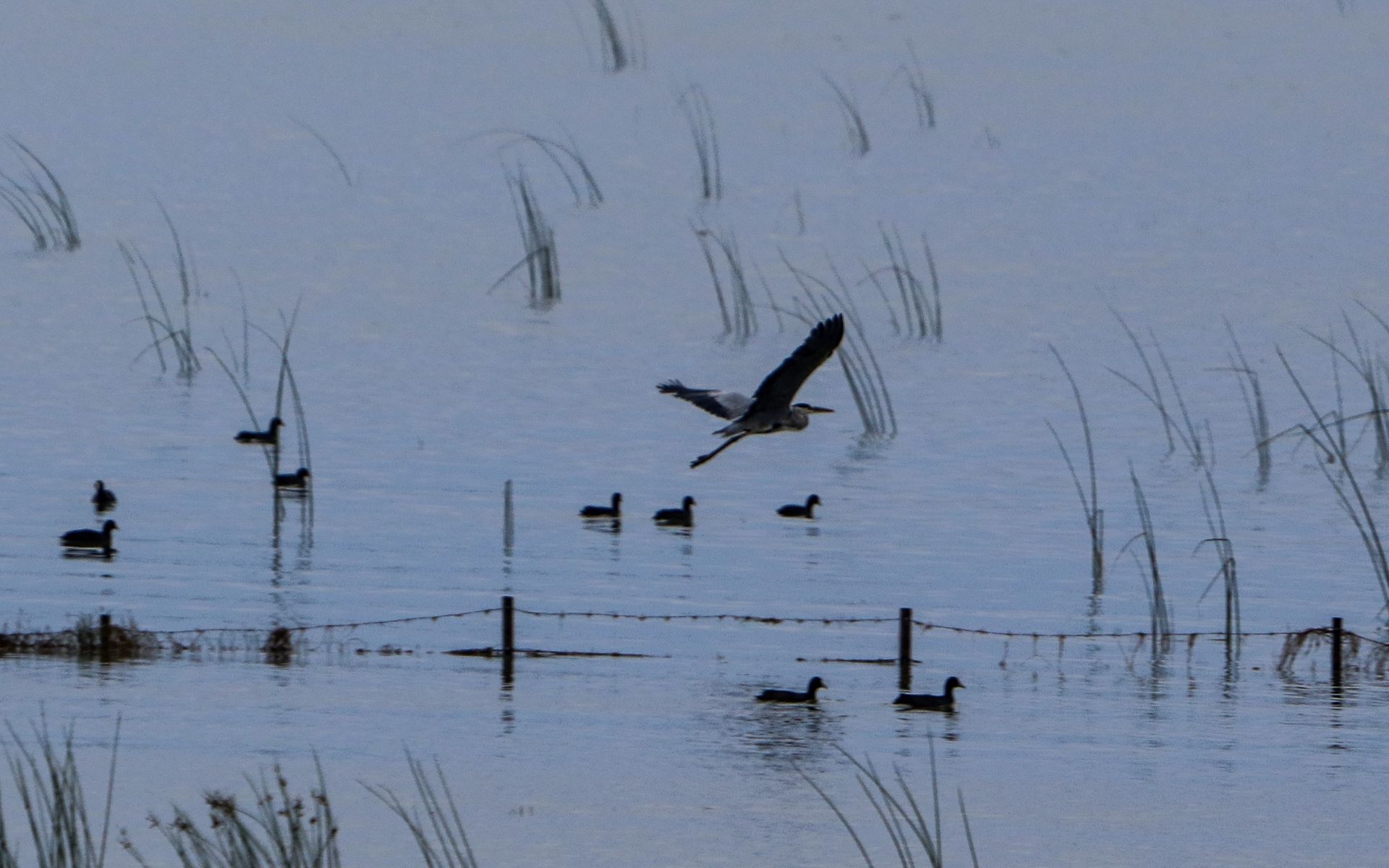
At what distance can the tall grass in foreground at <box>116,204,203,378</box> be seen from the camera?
22795 mm

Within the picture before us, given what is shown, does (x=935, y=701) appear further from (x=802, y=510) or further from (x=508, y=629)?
(x=802, y=510)

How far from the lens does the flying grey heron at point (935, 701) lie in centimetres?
1085

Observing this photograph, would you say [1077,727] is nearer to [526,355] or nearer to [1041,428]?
[1041,428]

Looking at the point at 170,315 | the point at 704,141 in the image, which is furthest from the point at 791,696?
the point at 704,141

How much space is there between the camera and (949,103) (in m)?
40.0

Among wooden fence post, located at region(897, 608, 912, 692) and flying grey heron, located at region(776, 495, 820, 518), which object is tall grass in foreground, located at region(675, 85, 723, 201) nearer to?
flying grey heron, located at region(776, 495, 820, 518)

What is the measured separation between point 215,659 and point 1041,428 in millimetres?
12447

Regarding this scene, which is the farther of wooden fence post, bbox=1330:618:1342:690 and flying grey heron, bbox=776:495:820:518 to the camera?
flying grey heron, bbox=776:495:820:518

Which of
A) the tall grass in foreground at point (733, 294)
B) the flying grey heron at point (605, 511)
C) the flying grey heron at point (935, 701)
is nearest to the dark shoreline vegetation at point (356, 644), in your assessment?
the flying grey heron at point (935, 701)

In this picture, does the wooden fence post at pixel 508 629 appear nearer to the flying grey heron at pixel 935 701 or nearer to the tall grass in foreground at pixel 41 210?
the flying grey heron at pixel 935 701

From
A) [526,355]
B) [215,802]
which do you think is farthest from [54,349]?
[215,802]

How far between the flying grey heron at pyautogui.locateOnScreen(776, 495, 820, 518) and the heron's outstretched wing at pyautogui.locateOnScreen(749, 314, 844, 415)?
483 centimetres

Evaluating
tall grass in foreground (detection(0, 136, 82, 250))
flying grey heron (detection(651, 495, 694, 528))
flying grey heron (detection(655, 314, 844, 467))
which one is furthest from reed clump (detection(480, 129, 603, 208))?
flying grey heron (detection(655, 314, 844, 467))

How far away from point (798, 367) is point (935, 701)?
6.86ft
